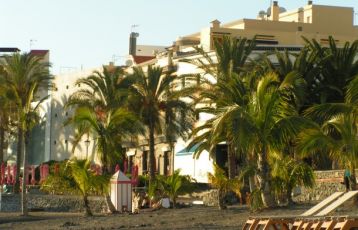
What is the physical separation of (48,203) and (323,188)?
1837 cm

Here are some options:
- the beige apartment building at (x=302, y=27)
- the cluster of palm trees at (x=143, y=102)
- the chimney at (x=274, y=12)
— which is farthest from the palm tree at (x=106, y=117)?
the chimney at (x=274, y=12)

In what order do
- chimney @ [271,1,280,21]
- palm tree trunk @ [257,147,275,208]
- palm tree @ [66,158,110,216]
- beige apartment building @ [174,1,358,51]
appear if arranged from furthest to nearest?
chimney @ [271,1,280,21] < beige apartment building @ [174,1,358,51] < palm tree @ [66,158,110,216] < palm tree trunk @ [257,147,275,208]

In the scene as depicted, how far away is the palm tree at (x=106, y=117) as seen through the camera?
37.0 meters

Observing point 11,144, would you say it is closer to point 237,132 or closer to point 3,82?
point 3,82

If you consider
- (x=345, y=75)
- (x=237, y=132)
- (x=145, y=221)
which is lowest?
(x=145, y=221)

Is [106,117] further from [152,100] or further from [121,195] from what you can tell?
[152,100]

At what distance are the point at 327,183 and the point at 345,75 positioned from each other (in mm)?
9946

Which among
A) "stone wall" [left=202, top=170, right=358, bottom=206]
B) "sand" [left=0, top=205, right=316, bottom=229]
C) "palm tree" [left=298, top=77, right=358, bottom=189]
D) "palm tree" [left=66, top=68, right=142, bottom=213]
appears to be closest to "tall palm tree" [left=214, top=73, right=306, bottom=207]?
"palm tree" [left=298, top=77, right=358, bottom=189]

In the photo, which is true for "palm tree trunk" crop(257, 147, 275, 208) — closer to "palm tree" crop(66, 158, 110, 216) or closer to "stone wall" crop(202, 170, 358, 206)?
"stone wall" crop(202, 170, 358, 206)

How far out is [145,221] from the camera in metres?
30.7

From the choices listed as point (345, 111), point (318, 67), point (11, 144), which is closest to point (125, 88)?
point (318, 67)

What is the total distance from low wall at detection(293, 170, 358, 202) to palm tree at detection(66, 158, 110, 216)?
764 cm

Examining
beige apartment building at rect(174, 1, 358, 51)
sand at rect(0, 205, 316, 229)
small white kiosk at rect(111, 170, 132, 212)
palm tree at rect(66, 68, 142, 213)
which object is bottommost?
sand at rect(0, 205, 316, 229)

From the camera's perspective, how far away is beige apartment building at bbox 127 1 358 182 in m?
63.4
